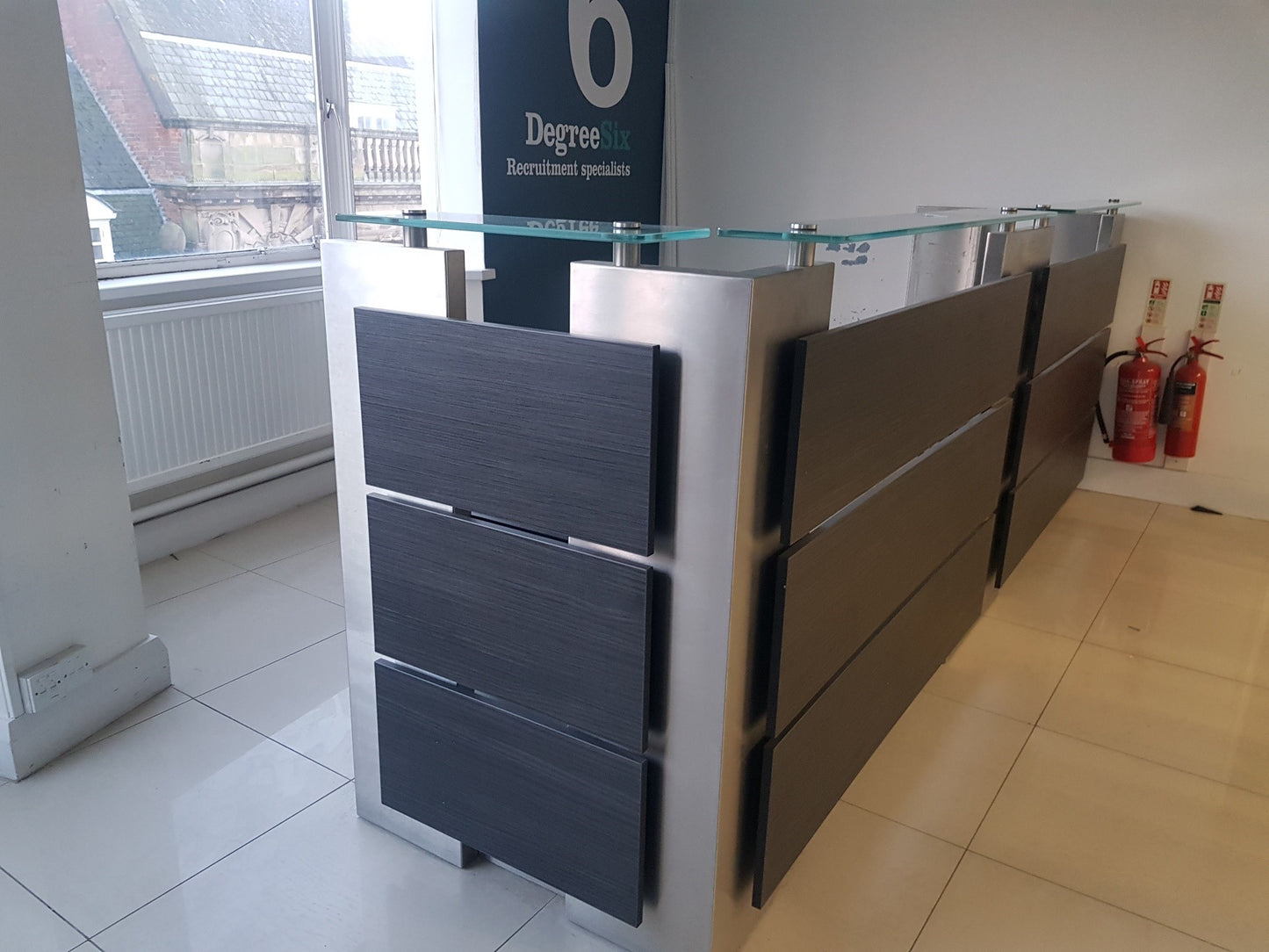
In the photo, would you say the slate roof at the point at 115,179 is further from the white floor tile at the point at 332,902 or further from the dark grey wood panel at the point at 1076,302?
the dark grey wood panel at the point at 1076,302

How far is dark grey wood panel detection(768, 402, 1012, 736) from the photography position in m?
1.44

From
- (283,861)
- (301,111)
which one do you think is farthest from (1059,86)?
(283,861)

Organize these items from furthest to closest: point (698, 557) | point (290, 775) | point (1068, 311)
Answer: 1. point (1068, 311)
2. point (290, 775)
3. point (698, 557)

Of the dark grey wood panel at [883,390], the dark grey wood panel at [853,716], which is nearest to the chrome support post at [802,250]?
the dark grey wood panel at [883,390]

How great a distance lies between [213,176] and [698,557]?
2.74 metres

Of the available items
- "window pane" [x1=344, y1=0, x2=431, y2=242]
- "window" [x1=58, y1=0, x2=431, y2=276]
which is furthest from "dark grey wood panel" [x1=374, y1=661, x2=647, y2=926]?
"window pane" [x1=344, y1=0, x2=431, y2=242]

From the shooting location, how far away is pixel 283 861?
5.71 ft

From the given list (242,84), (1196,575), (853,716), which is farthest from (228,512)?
(1196,575)

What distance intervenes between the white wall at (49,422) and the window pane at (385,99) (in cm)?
173

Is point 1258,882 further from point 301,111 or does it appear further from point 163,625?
point 301,111

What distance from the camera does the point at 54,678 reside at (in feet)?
6.54

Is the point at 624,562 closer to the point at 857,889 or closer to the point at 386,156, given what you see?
the point at 857,889

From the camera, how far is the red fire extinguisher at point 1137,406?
3.62 metres

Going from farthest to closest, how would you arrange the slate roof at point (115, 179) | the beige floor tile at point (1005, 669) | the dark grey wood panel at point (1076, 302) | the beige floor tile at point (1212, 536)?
the beige floor tile at point (1212, 536)
the slate roof at point (115, 179)
the dark grey wood panel at point (1076, 302)
the beige floor tile at point (1005, 669)
